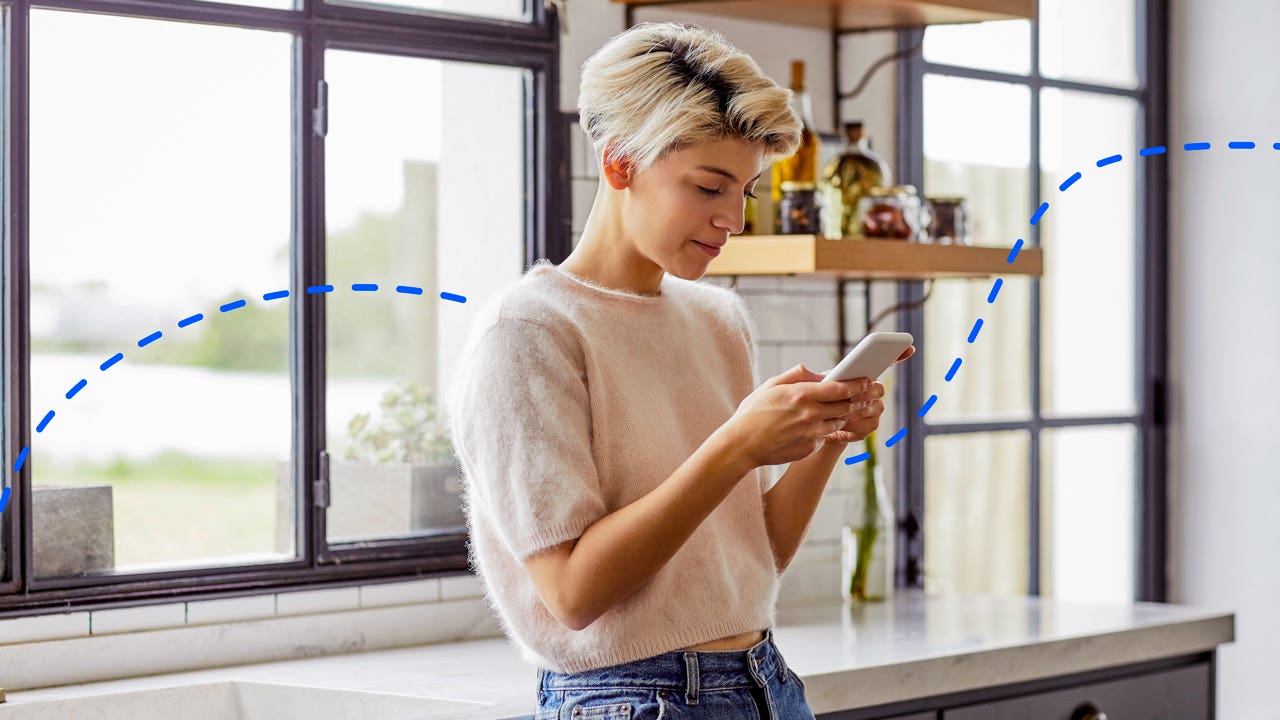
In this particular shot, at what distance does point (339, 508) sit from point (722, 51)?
1.30 metres

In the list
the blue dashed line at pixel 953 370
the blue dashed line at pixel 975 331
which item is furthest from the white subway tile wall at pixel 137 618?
the blue dashed line at pixel 975 331

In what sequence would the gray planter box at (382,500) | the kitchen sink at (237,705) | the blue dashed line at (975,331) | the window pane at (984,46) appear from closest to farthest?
the kitchen sink at (237,705) → the gray planter box at (382,500) → the window pane at (984,46) → the blue dashed line at (975,331)

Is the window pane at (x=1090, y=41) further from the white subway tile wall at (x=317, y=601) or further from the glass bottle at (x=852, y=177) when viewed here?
the white subway tile wall at (x=317, y=601)

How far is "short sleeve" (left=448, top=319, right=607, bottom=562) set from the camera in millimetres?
1525

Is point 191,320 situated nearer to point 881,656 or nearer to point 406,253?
point 406,253

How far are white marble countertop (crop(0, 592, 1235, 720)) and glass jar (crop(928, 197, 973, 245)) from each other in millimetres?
706

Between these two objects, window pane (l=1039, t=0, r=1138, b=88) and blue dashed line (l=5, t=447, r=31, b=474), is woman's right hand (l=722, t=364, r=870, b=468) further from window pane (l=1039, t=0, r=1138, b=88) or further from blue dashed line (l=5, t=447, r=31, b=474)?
window pane (l=1039, t=0, r=1138, b=88)

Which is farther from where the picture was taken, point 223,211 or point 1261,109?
point 1261,109

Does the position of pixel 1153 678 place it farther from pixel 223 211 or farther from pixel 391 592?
pixel 223 211

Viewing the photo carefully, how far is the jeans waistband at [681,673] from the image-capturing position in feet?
5.30

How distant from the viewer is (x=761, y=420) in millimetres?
1511

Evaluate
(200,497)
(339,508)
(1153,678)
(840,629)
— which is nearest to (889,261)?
(840,629)

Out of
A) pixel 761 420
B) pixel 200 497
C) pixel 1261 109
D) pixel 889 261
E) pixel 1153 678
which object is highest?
pixel 1261 109

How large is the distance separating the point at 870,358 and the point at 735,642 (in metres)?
0.33
